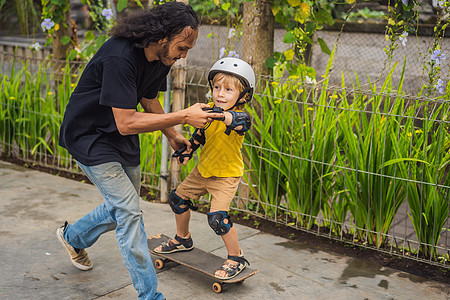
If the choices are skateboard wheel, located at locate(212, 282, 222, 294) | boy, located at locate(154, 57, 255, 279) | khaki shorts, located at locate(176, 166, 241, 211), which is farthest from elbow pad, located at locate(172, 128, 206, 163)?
skateboard wheel, located at locate(212, 282, 222, 294)

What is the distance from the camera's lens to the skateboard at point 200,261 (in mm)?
3322

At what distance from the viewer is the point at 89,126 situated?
9.77 feet

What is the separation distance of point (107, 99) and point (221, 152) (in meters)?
0.87

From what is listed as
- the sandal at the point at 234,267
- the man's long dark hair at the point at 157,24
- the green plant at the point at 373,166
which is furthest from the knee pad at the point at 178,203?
the green plant at the point at 373,166

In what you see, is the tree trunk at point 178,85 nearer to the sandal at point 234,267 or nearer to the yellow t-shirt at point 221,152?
the yellow t-shirt at point 221,152

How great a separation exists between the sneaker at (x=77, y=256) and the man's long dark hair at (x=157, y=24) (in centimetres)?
135

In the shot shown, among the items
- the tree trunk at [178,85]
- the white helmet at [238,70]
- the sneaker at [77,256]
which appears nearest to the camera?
the white helmet at [238,70]

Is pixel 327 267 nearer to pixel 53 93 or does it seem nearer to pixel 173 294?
pixel 173 294

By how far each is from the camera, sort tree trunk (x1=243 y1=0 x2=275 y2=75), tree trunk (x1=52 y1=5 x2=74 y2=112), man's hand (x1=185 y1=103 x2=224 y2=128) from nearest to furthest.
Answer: man's hand (x1=185 y1=103 x2=224 y2=128) < tree trunk (x1=243 y1=0 x2=275 y2=75) < tree trunk (x1=52 y1=5 x2=74 y2=112)

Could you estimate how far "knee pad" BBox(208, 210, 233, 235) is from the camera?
3234 millimetres

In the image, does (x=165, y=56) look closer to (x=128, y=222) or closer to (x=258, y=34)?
(x=128, y=222)

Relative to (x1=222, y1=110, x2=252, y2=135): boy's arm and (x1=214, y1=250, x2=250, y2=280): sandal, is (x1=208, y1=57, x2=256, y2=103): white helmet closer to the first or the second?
(x1=222, y1=110, x2=252, y2=135): boy's arm

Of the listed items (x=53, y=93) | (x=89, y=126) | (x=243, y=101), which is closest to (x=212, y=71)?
(x=243, y=101)

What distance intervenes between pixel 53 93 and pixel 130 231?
3.08m
